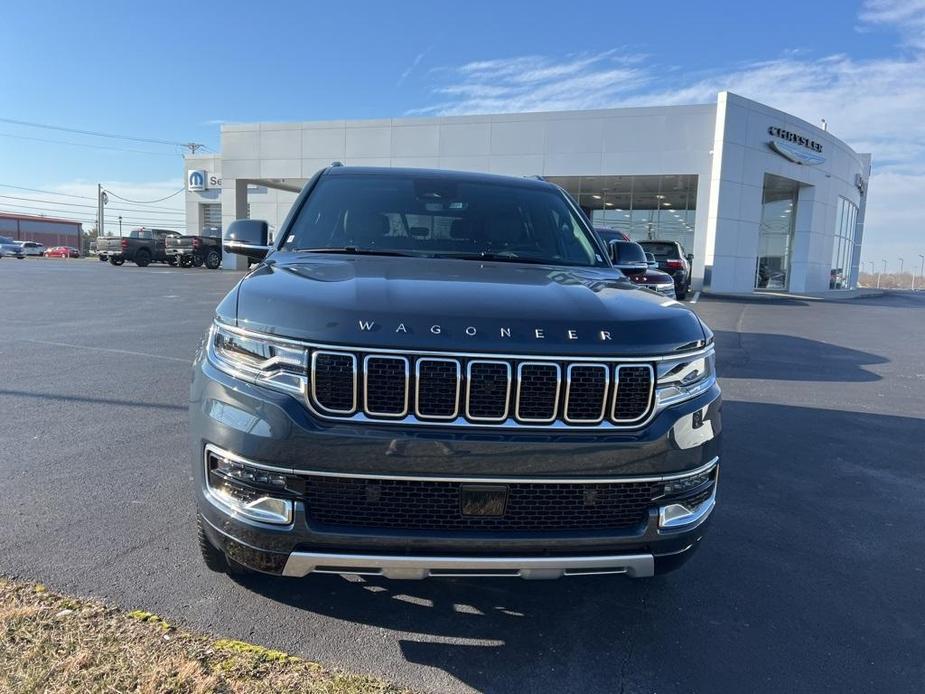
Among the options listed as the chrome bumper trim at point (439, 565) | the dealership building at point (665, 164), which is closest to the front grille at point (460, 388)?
the chrome bumper trim at point (439, 565)

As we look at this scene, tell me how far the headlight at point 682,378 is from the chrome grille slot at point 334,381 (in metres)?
1.08

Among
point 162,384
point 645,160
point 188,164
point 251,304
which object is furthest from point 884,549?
point 188,164

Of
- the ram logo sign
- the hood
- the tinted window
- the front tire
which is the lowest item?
the front tire

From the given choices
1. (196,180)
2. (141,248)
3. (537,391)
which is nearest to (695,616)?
(537,391)

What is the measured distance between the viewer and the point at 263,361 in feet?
7.38

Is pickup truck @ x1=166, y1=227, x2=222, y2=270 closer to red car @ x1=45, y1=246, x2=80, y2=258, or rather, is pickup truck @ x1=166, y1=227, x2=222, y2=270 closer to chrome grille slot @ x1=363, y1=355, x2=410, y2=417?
red car @ x1=45, y1=246, x2=80, y2=258

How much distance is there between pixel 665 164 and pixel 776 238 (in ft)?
34.9

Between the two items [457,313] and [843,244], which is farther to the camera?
[843,244]

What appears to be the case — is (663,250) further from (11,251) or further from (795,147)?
(11,251)

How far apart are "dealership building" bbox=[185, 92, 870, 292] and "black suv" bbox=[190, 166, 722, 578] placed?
20733mm

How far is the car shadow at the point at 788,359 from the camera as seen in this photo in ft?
27.7

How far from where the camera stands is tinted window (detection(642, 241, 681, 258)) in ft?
57.2

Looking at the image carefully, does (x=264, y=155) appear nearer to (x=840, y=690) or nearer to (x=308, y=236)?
(x=308, y=236)

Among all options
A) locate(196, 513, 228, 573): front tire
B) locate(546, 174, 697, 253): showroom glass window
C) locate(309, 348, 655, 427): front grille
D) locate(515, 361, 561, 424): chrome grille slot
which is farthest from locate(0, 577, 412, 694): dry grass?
locate(546, 174, 697, 253): showroom glass window
